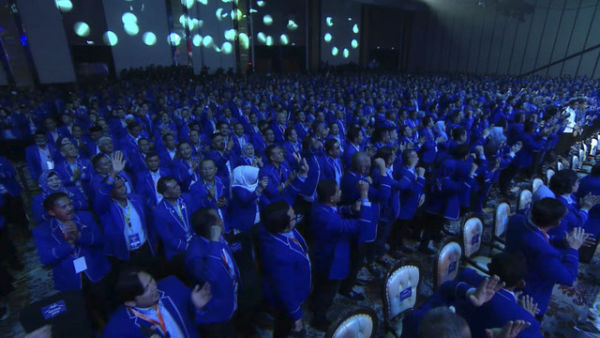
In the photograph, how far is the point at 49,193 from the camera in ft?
11.1

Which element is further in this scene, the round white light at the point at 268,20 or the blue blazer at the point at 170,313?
the round white light at the point at 268,20

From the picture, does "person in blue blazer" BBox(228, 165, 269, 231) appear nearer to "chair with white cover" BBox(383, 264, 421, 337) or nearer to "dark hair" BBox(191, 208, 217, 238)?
"dark hair" BBox(191, 208, 217, 238)

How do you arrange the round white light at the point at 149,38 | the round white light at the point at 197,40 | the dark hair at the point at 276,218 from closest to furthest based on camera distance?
1. the dark hair at the point at 276,218
2. the round white light at the point at 149,38
3. the round white light at the point at 197,40

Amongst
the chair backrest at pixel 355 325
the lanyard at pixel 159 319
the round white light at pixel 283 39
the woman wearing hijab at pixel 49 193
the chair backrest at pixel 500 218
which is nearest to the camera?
the lanyard at pixel 159 319

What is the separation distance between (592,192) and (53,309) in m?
5.17

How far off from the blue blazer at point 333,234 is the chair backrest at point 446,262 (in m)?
0.74

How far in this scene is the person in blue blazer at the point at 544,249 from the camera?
2299 millimetres

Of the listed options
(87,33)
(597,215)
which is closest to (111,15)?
(87,33)

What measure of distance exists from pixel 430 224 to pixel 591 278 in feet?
6.93

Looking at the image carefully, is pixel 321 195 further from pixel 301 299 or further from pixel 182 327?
pixel 182 327

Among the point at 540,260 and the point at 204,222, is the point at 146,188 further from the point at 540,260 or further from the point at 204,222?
the point at 540,260

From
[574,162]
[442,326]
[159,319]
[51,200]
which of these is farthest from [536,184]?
[51,200]

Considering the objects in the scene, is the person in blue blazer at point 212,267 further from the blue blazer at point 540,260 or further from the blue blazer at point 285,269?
the blue blazer at point 540,260

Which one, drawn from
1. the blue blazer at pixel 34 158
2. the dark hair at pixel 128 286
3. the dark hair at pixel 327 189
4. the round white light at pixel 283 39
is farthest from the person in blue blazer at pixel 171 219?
the round white light at pixel 283 39
